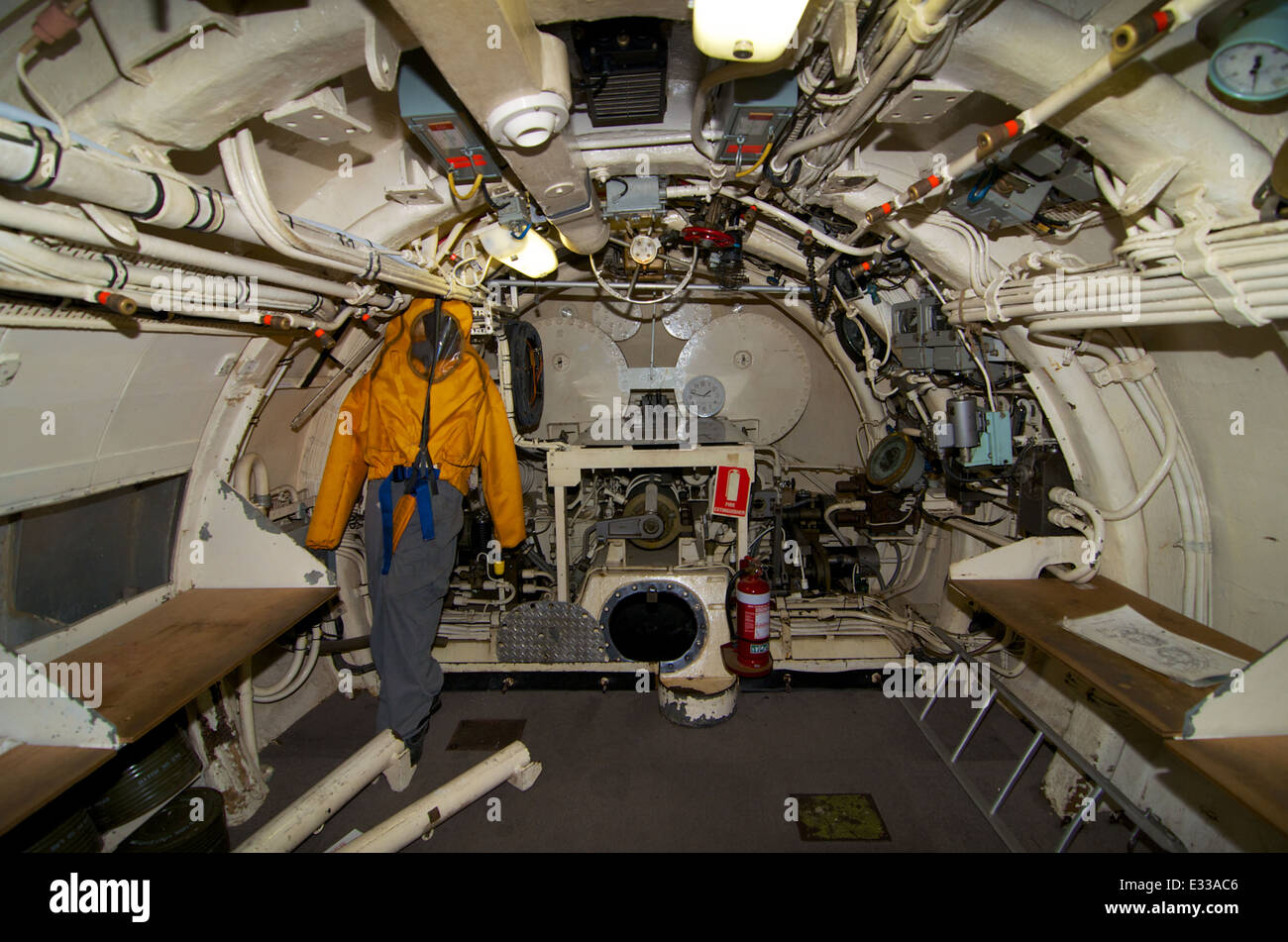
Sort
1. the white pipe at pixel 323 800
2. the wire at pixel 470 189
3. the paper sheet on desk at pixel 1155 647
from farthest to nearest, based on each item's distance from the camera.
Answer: the white pipe at pixel 323 800
the wire at pixel 470 189
the paper sheet on desk at pixel 1155 647

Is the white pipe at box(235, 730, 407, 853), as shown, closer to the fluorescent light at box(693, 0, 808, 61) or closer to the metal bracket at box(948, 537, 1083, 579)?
the metal bracket at box(948, 537, 1083, 579)

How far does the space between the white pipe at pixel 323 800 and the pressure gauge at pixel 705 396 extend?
152 inches

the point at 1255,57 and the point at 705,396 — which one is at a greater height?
the point at 1255,57

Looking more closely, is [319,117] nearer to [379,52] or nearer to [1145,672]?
[379,52]

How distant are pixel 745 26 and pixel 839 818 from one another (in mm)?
3410

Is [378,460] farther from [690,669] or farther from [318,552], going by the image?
[690,669]

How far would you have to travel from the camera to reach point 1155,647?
214 centimetres

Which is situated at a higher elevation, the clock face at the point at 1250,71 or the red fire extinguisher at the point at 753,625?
the clock face at the point at 1250,71

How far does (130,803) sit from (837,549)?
4.62 m

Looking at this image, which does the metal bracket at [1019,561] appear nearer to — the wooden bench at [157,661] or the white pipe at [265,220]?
the white pipe at [265,220]

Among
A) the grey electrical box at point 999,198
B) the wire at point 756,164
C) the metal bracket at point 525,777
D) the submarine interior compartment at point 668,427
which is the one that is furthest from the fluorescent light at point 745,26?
the metal bracket at point 525,777

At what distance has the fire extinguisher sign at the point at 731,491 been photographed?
3.75 meters

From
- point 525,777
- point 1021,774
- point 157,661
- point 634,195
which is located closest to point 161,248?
point 157,661

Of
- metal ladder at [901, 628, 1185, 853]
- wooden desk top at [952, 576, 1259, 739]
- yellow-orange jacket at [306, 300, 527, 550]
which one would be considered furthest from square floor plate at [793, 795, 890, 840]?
yellow-orange jacket at [306, 300, 527, 550]
